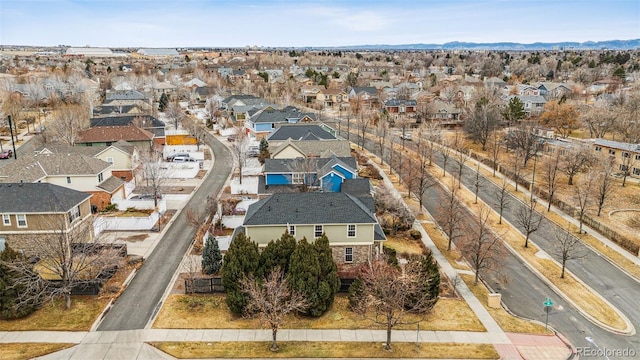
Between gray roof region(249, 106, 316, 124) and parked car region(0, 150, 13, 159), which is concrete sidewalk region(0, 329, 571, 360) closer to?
parked car region(0, 150, 13, 159)

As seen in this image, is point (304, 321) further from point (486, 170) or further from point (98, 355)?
point (486, 170)

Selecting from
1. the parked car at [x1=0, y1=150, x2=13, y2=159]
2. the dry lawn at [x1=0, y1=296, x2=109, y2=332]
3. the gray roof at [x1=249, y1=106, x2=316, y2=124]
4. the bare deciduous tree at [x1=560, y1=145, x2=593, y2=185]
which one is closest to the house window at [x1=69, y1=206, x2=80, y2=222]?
the dry lawn at [x1=0, y1=296, x2=109, y2=332]

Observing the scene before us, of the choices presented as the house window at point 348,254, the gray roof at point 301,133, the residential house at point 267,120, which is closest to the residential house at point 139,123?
the residential house at point 267,120

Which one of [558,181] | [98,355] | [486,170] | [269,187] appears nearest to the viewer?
[98,355]

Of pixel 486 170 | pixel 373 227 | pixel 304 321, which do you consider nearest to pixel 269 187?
pixel 373 227

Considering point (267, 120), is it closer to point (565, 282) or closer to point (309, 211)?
point (309, 211)

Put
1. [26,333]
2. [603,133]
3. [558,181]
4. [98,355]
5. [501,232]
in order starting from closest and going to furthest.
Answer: [98,355] → [26,333] → [501,232] → [558,181] → [603,133]

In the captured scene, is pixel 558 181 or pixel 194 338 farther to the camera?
pixel 558 181
